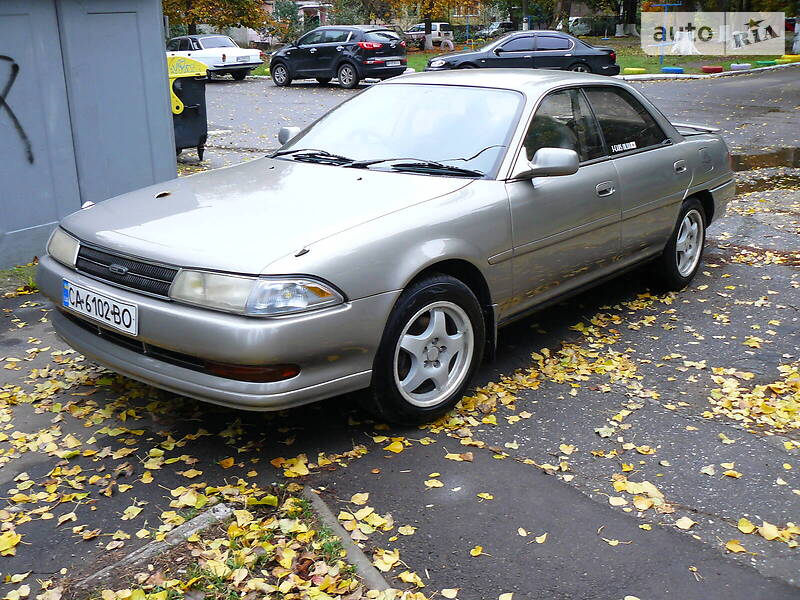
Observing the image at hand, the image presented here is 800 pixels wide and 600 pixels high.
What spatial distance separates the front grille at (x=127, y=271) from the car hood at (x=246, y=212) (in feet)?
0.15

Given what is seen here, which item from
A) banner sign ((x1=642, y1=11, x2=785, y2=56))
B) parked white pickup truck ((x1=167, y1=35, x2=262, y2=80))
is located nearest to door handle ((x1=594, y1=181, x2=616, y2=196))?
parked white pickup truck ((x1=167, y1=35, x2=262, y2=80))

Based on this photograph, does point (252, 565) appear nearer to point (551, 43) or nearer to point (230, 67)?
point (551, 43)

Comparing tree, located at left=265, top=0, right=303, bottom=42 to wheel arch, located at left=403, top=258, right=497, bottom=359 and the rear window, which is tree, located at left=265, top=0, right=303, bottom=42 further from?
wheel arch, located at left=403, top=258, right=497, bottom=359

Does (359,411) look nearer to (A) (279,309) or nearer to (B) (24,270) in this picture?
(A) (279,309)

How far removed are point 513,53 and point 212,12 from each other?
743 inches

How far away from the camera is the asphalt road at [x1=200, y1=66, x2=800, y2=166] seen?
13942 millimetres

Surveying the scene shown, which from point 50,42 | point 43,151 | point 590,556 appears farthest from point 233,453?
point 50,42

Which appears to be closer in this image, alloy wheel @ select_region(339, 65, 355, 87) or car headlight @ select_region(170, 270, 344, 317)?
car headlight @ select_region(170, 270, 344, 317)

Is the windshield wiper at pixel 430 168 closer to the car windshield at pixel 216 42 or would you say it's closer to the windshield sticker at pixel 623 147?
the windshield sticker at pixel 623 147

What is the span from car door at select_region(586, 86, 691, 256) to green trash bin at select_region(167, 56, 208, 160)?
23.0ft

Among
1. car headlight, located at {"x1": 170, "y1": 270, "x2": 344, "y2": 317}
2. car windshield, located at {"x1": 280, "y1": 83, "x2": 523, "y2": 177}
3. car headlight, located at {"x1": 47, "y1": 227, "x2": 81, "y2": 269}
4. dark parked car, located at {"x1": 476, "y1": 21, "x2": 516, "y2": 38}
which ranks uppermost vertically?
dark parked car, located at {"x1": 476, "y1": 21, "x2": 516, "y2": 38}

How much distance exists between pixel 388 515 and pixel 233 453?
2.92ft

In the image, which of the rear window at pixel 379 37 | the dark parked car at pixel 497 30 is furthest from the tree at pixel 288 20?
the rear window at pixel 379 37

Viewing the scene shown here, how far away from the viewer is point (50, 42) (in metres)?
7.15
